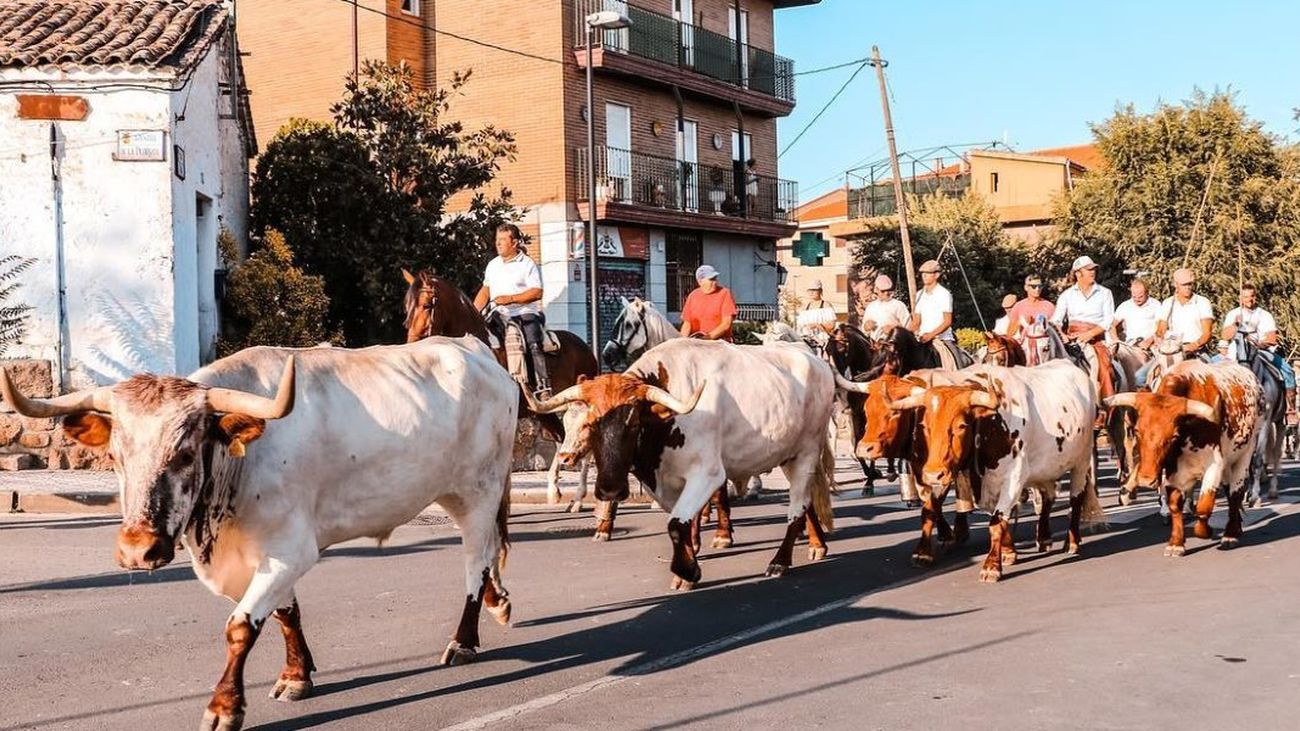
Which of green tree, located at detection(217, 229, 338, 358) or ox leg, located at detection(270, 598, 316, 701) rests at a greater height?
green tree, located at detection(217, 229, 338, 358)

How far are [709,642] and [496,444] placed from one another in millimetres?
1574

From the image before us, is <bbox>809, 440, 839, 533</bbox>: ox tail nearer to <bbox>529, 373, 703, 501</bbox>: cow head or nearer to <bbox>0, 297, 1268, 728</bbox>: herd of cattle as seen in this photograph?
<bbox>0, 297, 1268, 728</bbox>: herd of cattle

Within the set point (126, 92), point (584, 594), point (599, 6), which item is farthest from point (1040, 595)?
point (599, 6)

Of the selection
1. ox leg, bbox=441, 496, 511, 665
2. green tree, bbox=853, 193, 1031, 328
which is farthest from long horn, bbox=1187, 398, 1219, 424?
green tree, bbox=853, 193, 1031, 328

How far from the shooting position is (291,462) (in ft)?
19.4

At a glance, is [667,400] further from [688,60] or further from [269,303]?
[688,60]

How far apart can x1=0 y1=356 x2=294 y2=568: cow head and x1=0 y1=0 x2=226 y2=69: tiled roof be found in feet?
42.0

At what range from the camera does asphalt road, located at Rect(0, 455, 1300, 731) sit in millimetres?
5863

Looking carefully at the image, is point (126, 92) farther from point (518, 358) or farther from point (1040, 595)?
point (1040, 595)

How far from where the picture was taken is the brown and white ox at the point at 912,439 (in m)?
9.80

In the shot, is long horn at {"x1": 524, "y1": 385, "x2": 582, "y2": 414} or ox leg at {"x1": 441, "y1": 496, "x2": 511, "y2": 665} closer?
ox leg at {"x1": 441, "y1": 496, "x2": 511, "y2": 665}

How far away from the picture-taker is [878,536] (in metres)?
11.5

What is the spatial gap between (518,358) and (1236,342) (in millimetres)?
7502

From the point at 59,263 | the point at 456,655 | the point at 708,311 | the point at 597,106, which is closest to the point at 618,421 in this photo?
the point at 456,655
